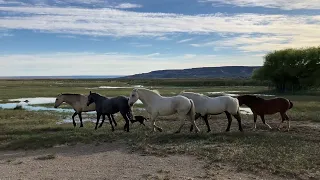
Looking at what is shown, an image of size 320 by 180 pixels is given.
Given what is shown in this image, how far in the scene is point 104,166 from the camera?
980 cm

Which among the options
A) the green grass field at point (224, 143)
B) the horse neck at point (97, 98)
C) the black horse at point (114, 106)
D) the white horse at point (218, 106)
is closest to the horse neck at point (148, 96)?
the black horse at point (114, 106)

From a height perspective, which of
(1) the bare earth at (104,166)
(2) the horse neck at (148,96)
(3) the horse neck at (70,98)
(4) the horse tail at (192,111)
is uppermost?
(2) the horse neck at (148,96)

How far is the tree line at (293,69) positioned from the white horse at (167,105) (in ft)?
147

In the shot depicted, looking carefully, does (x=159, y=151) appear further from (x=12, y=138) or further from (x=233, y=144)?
(x=12, y=138)

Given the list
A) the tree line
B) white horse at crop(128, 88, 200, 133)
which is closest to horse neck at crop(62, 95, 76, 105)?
white horse at crop(128, 88, 200, 133)

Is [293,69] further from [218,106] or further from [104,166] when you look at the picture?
[104,166]

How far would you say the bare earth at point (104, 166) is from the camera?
8.81 metres

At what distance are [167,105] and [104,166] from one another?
16.9 feet

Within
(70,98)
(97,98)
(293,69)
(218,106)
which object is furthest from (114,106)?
(293,69)

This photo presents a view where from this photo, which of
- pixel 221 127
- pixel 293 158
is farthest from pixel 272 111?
pixel 293 158

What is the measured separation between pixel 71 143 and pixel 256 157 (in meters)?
7.18

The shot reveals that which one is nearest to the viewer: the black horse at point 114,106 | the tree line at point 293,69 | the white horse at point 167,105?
the white horse at point 167,105

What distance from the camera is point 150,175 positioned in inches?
345

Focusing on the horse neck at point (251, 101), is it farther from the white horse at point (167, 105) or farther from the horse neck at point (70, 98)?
the horse neck at point (70, 98)
